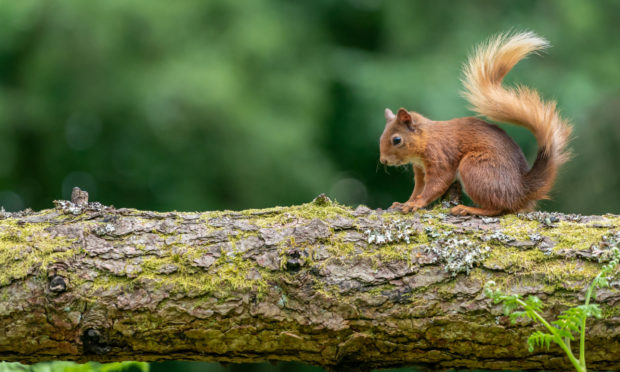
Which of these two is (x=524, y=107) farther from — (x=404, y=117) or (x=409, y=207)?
(x=409, y=207)

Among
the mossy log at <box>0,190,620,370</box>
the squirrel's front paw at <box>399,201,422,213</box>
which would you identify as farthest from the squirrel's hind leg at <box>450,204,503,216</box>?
the mossy log at <box>0,190,620,370</box>

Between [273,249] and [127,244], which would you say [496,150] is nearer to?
[273,249]

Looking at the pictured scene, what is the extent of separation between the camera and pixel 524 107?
8.77ft

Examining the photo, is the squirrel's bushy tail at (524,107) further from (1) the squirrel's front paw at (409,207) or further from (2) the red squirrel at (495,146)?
(1) the squirrel's front paw at (409,207)

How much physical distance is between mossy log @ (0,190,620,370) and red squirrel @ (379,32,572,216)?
554mm

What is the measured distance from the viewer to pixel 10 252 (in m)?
1.99

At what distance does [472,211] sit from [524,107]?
0.50 metres

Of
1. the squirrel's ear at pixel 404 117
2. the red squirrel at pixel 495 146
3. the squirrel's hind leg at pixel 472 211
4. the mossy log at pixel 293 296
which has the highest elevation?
the squirrel's ear at pixel 404 117

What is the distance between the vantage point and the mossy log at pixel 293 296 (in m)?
1.91

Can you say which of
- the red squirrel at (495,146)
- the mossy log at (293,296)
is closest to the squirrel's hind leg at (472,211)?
the red squirrel at (495,146)

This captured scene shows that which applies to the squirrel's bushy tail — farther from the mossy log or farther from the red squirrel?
the mossy log

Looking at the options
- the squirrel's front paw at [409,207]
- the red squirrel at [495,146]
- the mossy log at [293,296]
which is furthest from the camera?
the red squirrel at [495,146]

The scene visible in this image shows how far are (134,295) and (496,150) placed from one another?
1.50m

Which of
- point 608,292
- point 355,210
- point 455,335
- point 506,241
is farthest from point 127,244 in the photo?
point 608,292
